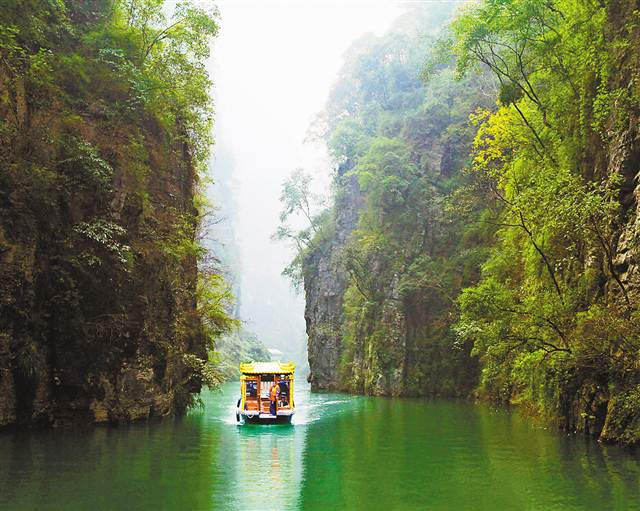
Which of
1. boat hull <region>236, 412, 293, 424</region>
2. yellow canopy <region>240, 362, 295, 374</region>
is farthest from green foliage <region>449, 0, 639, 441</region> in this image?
boat hull <region>236, 412, 293, 424</region>

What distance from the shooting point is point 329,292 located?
5044cm

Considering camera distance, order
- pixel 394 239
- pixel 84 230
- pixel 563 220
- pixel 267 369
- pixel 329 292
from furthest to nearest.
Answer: pixel 329 292 → pixel 394 239 → pixel 267 369 → pixel 84 230 → pixel 563 220

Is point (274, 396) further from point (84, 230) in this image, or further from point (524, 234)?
point (524, 234)

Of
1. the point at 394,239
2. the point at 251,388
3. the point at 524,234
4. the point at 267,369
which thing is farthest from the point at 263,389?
the point at 394,239

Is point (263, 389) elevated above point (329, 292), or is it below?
below

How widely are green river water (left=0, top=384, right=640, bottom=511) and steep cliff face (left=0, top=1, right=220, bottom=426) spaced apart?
154 cm

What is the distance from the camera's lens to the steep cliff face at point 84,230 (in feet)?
52.8

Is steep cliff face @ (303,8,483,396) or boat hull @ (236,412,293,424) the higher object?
steep cliff face @ (303,8,483,396)

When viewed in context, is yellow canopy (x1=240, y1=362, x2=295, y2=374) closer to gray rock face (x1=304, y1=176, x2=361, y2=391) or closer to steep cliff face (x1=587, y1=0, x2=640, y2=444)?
steep cliff face (x1=587, y1=0, x2=640, y2=444)

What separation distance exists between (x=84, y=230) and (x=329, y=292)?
3413 cm

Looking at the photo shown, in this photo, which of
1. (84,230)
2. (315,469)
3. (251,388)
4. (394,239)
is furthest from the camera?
(394,239)

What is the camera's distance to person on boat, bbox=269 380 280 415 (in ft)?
70.6

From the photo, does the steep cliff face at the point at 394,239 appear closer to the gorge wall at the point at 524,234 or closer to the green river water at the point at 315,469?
the gorge wall at the point at 524,234

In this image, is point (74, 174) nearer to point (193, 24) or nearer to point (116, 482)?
point (193, 24)
